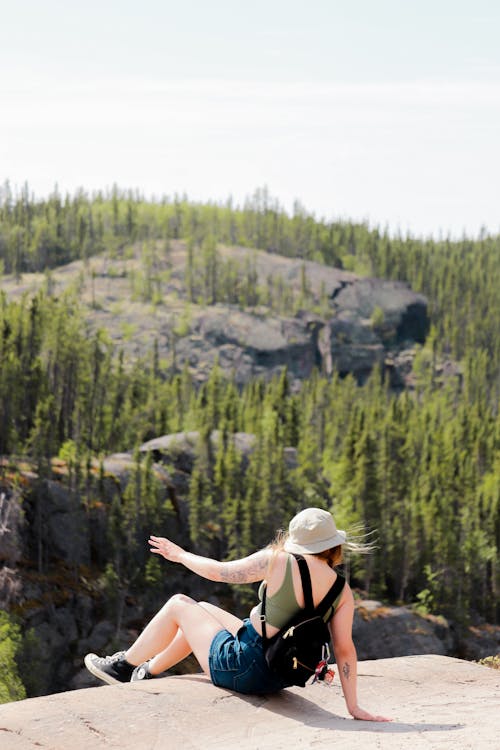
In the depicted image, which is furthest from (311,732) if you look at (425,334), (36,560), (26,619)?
(425,334)

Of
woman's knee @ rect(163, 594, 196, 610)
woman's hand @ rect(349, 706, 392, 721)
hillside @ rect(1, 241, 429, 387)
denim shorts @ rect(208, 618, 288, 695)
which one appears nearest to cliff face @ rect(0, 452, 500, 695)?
woman's knee @ rect(163, 594, 196, 610)

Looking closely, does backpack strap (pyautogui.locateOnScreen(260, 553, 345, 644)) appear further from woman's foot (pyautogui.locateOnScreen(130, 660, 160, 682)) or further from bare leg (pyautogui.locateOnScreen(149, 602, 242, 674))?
woman's foot (pyautogui.locateOnScreen(130, 660, 160, 682))

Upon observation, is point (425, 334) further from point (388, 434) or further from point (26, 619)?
point (26, 619)

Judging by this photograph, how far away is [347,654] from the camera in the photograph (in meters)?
8.88

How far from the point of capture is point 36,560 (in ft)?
214

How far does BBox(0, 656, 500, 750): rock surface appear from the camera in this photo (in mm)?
8062

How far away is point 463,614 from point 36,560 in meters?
29.5

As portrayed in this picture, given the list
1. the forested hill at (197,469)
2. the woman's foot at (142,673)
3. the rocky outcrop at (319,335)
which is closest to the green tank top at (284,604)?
the woman's foot at (142,673)

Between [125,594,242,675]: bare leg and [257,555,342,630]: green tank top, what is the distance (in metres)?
0.80

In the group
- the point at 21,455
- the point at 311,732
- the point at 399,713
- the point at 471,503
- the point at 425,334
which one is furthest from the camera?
the point at 425,334

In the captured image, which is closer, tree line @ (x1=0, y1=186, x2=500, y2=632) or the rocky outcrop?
tree line @ (x1=0, y1=186, x2=500, y2=632)

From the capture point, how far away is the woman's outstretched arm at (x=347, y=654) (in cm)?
884

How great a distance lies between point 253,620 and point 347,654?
0.84 meters

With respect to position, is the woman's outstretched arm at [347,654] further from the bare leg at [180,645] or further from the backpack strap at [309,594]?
the bare leg at [180,645]
